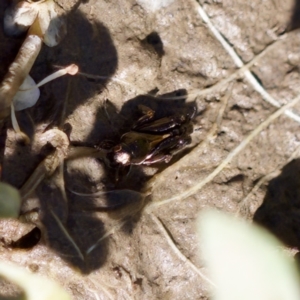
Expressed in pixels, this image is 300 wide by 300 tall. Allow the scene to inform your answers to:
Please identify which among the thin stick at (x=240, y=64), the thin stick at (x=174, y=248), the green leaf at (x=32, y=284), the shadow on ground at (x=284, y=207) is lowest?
the green leaf at (x=32, y=284)

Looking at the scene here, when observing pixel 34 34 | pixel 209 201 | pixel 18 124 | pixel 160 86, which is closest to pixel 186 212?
pixel 209 201

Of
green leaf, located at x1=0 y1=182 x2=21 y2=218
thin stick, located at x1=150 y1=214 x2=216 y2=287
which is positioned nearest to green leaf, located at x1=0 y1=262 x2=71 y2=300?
green leaf, located at x1=0 y1=182 x2=21 y2=218

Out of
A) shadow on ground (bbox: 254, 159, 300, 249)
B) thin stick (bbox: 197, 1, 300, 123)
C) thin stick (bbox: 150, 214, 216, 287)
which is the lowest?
thin stick (bbox: 150, 214, 216, 287)

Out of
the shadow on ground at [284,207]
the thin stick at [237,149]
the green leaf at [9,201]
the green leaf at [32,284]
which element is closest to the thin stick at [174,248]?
the thin stick at [237,149]

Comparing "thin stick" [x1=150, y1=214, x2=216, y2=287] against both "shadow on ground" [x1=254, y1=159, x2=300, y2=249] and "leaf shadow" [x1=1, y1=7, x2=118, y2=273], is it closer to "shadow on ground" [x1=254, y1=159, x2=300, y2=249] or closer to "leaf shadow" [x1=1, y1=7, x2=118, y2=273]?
"leaf shadow" [x1=1, y1=7, x2=118, y2=273]

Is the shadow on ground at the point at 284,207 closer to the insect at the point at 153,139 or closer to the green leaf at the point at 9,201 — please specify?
the insect at the point at 153,139

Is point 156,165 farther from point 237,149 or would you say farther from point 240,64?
point 240,64

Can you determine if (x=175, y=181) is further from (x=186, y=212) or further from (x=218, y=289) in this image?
(x=218, y=289)
